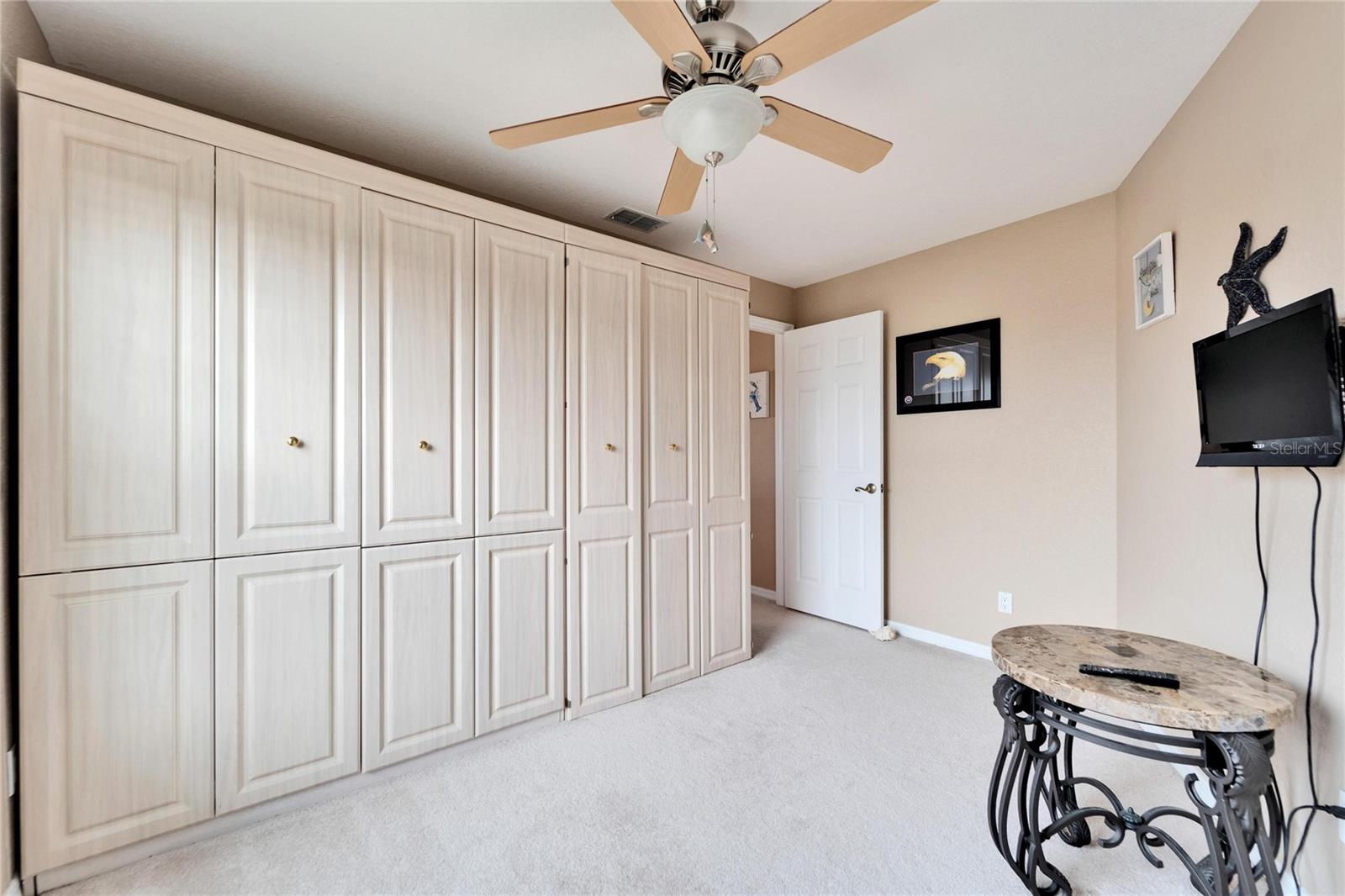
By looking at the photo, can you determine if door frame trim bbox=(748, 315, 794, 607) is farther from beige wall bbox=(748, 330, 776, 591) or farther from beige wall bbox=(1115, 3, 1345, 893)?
beige wall bbox=(1115, 3, 1345, 893)

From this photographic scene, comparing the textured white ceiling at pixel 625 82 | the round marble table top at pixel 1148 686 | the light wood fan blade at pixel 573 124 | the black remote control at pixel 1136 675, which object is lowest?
the round marble table top at pixel 1148 686

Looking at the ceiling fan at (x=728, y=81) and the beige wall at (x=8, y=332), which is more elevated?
the ceiling fan at (x=728, y=81)

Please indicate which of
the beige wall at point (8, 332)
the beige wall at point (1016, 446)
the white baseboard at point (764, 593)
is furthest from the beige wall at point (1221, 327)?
the beige wall at point (8, 332)

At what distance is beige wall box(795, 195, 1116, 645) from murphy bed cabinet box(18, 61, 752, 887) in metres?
1.90

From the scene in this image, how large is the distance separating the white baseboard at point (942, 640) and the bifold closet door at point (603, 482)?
1.91 m

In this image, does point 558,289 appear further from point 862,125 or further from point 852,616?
point 852,616

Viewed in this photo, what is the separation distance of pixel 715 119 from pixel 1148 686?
1745 millimetres

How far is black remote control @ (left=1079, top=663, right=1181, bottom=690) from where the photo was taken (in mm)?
1328

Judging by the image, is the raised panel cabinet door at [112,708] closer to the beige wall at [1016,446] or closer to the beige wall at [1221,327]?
the beige wall at [1221,327]

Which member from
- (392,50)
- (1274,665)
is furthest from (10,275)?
(1274,665)

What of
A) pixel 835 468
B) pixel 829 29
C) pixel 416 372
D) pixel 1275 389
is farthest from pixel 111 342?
pixel 835 468

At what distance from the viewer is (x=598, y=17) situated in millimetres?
1701

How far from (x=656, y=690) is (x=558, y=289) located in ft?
6.61

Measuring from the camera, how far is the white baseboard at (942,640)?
3389 mm
